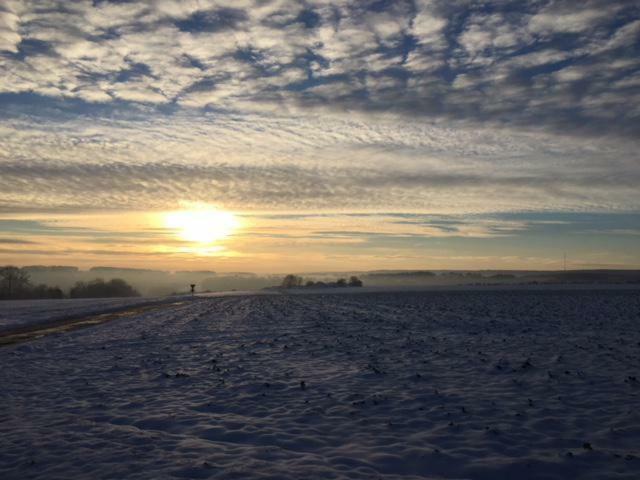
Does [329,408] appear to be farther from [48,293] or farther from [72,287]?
[72,287]

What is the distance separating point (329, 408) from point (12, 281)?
124 meters

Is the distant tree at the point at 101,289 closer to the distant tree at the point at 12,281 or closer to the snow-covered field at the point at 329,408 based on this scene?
the distant tree at the point at 12,281

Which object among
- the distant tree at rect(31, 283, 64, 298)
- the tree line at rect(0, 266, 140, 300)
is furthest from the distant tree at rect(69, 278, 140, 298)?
the distant tree at rect(31, 283, 64, 298)

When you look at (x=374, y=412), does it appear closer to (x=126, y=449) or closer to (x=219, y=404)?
(x=219, y=404)

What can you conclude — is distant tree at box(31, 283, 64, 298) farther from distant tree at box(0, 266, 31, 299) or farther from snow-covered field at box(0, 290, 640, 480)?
snow-covered field at box(0, 290, 640, 480)

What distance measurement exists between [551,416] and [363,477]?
5.05 metres

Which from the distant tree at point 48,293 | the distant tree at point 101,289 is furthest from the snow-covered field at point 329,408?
the distant tree at point 101,289

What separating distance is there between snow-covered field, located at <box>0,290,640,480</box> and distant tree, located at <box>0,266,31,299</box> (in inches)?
4057

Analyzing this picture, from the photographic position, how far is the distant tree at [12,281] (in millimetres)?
109681

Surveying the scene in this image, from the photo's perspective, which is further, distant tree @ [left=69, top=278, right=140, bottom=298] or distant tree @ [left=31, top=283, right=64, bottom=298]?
distant tree @ [left=69, top=278, right=140, bottom=298]

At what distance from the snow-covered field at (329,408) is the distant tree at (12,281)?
338 feet

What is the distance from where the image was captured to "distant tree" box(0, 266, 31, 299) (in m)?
110

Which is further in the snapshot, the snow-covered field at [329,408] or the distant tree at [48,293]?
the distant tree at [48,293]

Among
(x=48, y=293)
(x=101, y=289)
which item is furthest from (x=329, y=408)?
(x=101, y=289)
